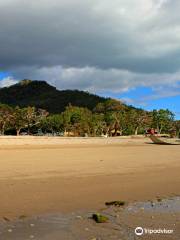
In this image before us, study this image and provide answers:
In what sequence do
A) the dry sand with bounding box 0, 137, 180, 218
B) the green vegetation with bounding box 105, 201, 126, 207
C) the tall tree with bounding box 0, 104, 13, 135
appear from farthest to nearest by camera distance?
the tall tree with bounding box 0, 104, 13, 135, the green vegetation with bounding box 105, 201, 126, 207, the dry sand with bounding box 0, 137, 180, 218

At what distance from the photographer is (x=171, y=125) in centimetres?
11850

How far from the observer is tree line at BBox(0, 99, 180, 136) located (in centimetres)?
9406

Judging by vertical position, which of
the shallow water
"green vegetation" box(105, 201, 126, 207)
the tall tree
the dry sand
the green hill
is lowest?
the shallow water

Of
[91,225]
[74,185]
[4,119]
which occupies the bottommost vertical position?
[91,225]

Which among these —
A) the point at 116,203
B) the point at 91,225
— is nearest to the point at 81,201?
the point at 116,203

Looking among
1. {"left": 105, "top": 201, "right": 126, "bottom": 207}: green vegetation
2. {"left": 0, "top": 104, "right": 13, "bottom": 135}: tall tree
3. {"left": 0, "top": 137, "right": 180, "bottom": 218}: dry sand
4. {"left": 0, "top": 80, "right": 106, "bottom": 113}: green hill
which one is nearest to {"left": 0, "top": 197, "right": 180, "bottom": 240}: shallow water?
{"left": 105, "top": 201, "right": 126, "bottom": 207}: green vegetation

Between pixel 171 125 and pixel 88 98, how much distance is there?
64.0 metres

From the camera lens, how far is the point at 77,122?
100 metres

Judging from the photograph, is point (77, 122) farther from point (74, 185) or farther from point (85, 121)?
point (74, 185)

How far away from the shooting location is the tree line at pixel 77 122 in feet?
309

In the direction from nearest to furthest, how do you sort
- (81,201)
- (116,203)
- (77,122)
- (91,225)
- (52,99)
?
Result: (91,225)
(116,203)
(81,201)
(77,122)
(52,99)

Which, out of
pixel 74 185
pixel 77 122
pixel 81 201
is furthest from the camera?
pixel 77 122

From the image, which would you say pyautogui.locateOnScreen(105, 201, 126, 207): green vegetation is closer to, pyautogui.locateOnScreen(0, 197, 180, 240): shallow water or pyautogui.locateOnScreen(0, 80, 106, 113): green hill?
pyautogui.locateOnScreen(0, 197, 180, 240): shallow water

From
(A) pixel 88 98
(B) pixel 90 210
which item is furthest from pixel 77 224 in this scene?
(A) pixel 88 98
